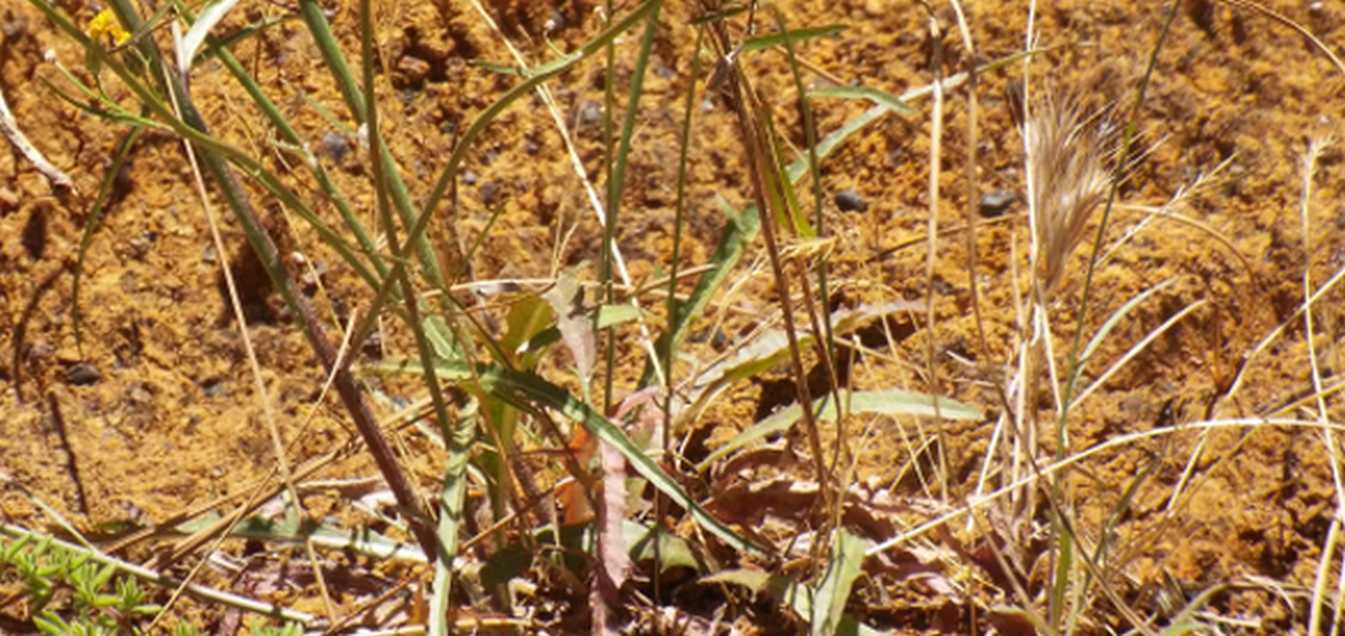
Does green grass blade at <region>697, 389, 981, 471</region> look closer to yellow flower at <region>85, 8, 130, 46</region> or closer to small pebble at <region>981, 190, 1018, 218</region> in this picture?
small pebble at <region>981, 190, 1018, 218</region>

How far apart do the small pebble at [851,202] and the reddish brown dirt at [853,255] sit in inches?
1.0

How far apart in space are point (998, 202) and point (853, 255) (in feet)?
0.63

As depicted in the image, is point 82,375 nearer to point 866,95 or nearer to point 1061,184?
point 866,95

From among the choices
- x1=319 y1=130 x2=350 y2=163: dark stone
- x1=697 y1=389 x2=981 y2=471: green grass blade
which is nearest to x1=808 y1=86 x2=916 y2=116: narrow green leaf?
x1=697 y1=389 x2=981 y2=471: green grass blade

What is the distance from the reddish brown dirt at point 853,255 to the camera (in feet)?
5.45

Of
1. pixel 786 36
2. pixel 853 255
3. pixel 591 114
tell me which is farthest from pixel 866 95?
pixel 591 114

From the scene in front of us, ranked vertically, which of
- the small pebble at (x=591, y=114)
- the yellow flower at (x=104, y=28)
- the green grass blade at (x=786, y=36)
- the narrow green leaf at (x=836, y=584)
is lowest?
the narrow green leaf at (x=836, y=584)

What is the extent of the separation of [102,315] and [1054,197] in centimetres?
117

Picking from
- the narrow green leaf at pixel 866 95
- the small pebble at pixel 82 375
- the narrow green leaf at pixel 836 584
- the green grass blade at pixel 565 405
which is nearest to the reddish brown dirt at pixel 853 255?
the small pebble at pixel 82 375

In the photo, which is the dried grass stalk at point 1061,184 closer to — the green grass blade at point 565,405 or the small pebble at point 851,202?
the green grass blade at point 565,405

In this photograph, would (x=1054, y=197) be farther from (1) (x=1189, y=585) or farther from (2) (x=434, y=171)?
(2) (x=434, y=171)

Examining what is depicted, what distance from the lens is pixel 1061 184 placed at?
1.30 metres

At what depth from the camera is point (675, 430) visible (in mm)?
1601

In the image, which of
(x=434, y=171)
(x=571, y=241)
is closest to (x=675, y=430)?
(x=571, y=241)
